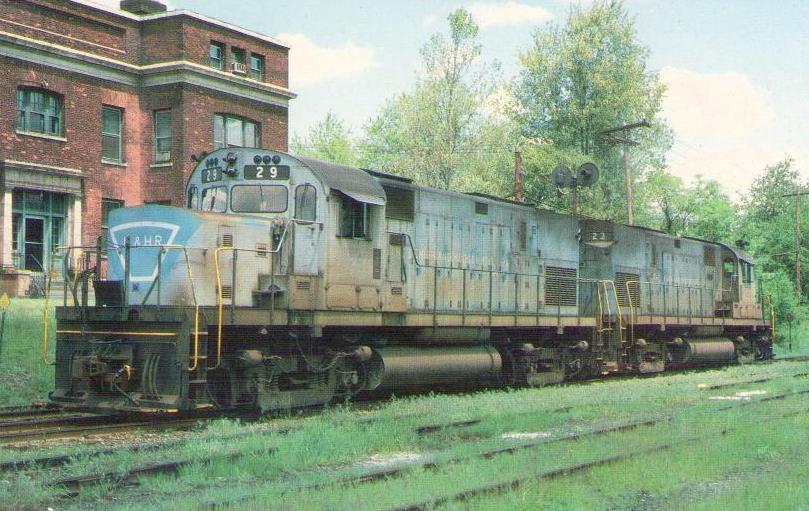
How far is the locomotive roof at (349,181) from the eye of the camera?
12.9 m

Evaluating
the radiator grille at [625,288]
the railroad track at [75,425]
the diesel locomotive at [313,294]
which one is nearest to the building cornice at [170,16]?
the diesel locomotive at [313,294]

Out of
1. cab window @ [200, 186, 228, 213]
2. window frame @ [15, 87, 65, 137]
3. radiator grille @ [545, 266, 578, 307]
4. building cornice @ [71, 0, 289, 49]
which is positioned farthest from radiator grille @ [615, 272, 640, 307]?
window frame @ [15, 87, 65, 137]

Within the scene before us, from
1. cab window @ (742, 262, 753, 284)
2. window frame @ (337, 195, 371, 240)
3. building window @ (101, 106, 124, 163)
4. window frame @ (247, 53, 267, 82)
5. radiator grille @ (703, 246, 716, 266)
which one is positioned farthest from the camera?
window frame @ (247, 53, 267, 82)

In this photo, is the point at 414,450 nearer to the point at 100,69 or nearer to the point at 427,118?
the point at 100,69

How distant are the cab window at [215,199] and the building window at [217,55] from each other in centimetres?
1990

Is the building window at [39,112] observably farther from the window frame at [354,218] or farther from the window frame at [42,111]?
the window frame at [354,218]

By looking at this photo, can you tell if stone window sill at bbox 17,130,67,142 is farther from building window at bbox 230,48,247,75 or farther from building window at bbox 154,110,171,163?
building window at bbox 230,48,247,75

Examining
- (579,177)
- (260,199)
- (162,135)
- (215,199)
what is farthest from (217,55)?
(260,199)

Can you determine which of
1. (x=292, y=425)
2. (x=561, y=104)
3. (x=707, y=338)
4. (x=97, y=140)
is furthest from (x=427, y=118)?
(x=292, y=425)

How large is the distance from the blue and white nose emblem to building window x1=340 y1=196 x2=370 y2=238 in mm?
2653

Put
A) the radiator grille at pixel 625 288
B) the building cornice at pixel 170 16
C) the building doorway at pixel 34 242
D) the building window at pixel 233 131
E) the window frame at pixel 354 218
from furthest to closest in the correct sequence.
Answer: the building window at pixel 233 131, the building cornice at pixel 170 16, the building doorway at pixel 34 242, the radiator grille at pixel 625 288, the window frame at pixel 354 218

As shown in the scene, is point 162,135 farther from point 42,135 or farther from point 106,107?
point 42,135

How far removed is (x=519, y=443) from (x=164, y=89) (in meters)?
24.6

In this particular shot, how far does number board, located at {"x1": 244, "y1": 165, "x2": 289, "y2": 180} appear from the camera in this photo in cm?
1289
